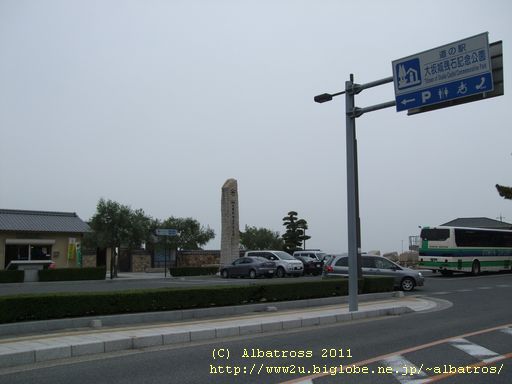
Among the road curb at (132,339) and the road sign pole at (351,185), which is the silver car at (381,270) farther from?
the road curb at (132,339)

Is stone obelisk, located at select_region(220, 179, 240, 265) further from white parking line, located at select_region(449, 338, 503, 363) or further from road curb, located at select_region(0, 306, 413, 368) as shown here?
white parking line, located at select_region(449, 338, 503, 363)

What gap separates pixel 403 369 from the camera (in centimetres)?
738

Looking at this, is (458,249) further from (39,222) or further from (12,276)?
(39,222)

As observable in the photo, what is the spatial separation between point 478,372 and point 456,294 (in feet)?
46.8

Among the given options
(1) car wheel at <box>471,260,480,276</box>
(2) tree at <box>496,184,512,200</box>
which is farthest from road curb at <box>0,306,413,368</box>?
(2) tree at <box>496,184,512,200</box>

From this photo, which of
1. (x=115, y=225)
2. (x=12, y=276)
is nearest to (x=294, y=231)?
(x=115, y=225)

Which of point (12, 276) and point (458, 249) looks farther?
point (458, 249)

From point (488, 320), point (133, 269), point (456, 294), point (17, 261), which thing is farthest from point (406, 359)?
point (133, 269)

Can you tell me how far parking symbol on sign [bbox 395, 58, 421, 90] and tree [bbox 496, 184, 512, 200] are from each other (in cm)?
3137

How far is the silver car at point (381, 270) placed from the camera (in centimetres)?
2211

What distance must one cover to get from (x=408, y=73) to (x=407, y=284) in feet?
37.1

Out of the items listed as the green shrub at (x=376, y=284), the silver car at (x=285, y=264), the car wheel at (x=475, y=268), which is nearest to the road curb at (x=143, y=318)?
the green shrub at (x=376, y=284)

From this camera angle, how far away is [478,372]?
716 centimetres

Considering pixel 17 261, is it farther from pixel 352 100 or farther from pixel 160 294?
pixel 352 100
